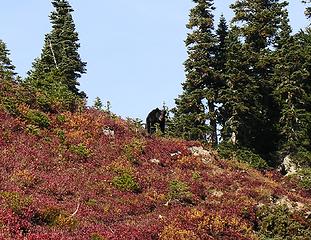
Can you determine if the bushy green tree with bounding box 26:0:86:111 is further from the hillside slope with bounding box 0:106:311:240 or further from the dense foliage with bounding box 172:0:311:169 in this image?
the hillside slope with bounding box 0:106:311:240

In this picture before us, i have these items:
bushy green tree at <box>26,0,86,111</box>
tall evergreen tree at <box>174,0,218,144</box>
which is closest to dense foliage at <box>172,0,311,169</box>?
tall evergreen tree at <box>174,0,218,144</box>

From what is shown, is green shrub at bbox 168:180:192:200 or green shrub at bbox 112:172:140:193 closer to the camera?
green shrub at bbox 168:180:192:200

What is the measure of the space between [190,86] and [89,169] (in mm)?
23586

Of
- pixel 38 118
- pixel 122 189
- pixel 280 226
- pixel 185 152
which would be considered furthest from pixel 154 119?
pixel 280 226

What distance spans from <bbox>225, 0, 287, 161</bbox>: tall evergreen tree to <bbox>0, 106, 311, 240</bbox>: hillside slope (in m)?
8.81

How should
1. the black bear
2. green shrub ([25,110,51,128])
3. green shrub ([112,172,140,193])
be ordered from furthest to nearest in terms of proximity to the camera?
the black bear
green shrub ([25,110,51,128])
green shrub ([112,172,140,193])

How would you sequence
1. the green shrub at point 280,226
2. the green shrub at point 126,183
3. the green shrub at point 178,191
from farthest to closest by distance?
the green shrub at point 126,183
the green shrub at point 178,191
the green shrub at point 280,226

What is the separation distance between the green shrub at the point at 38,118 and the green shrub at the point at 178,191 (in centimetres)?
771

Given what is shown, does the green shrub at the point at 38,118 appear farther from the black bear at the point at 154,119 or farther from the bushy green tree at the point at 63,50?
the bushy green tree at the point at 63,50

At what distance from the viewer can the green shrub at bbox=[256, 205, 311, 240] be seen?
20.3 m

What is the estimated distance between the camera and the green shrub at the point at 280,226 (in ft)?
66.7

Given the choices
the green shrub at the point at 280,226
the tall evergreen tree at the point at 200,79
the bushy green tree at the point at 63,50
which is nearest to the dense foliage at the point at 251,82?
the tall evergreen tree at the point at 200,79

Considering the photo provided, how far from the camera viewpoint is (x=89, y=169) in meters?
24.0

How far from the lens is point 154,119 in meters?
35.1
